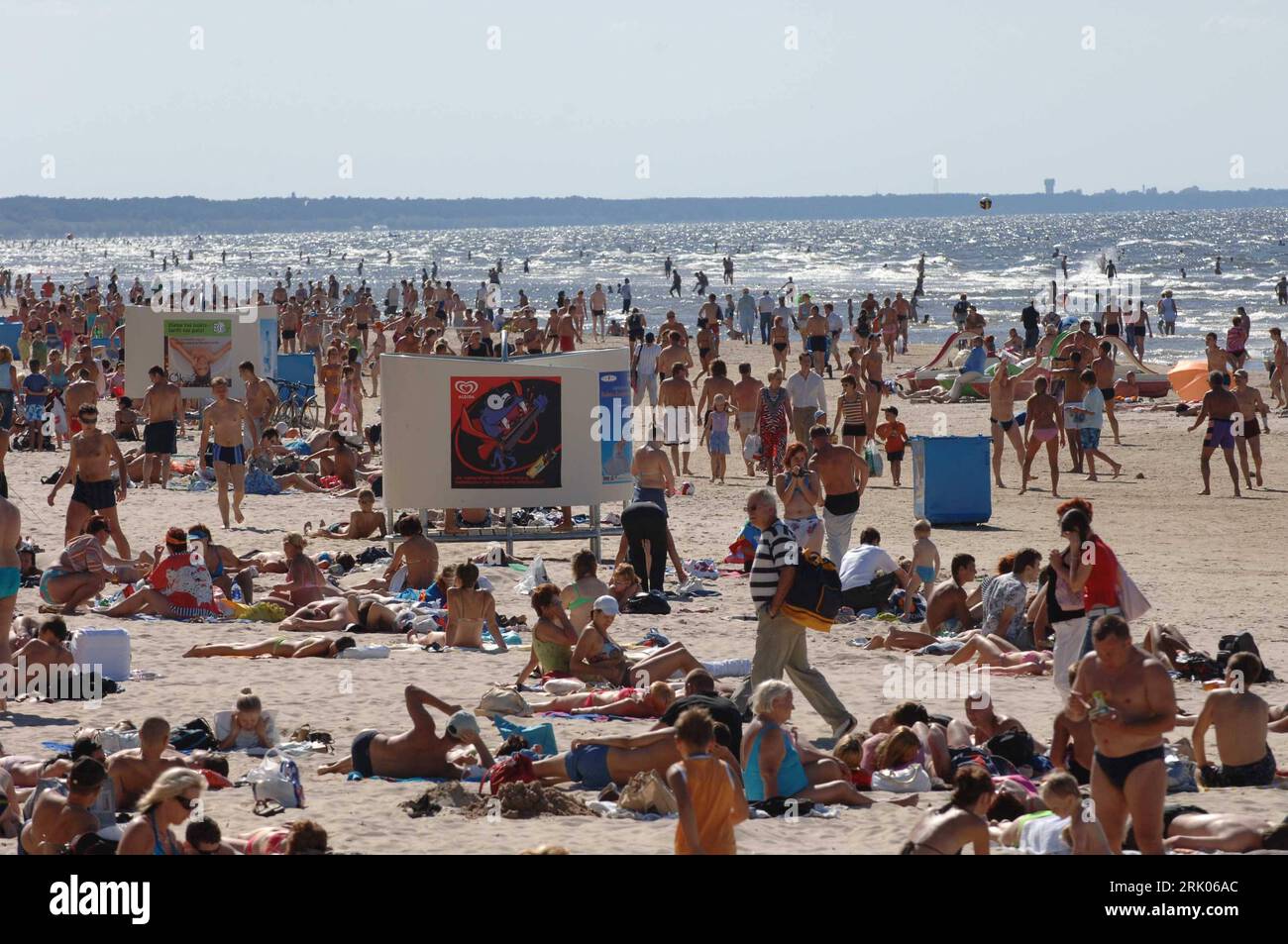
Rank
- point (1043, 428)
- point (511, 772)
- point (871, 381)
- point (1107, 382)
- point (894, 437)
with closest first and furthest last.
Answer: point (511, 772) → point (1043, 428) → point (894, 437) → point (871, 381) → point (1107, 382)

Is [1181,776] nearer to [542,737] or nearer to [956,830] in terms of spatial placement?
Answer: [956,830]

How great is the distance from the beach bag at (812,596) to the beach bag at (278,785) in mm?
2457

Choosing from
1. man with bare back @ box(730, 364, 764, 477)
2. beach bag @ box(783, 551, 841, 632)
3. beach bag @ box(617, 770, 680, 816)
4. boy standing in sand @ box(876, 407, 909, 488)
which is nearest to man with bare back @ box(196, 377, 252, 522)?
man with bare back @ box(730, 364, 764, 477)

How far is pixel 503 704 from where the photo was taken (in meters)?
8.62

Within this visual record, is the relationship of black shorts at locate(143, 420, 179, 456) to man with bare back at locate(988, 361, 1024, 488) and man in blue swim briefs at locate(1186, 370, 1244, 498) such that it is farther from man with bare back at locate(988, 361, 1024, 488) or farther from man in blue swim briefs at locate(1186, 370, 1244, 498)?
man in blue swim briefs at locate(1186, 370, 1244, 498)

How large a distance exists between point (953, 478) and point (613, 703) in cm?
699

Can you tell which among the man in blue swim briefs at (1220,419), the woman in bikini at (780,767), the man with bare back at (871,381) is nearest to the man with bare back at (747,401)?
the man with bare back at (871,381)

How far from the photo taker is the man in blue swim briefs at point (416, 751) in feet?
25.0

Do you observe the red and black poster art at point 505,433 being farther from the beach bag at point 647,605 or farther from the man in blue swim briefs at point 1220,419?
the man in blue swim briefs at point 1220,419

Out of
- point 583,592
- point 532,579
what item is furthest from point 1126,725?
point 532,579

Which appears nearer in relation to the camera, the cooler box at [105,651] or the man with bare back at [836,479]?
the cooler box at [105,651]
